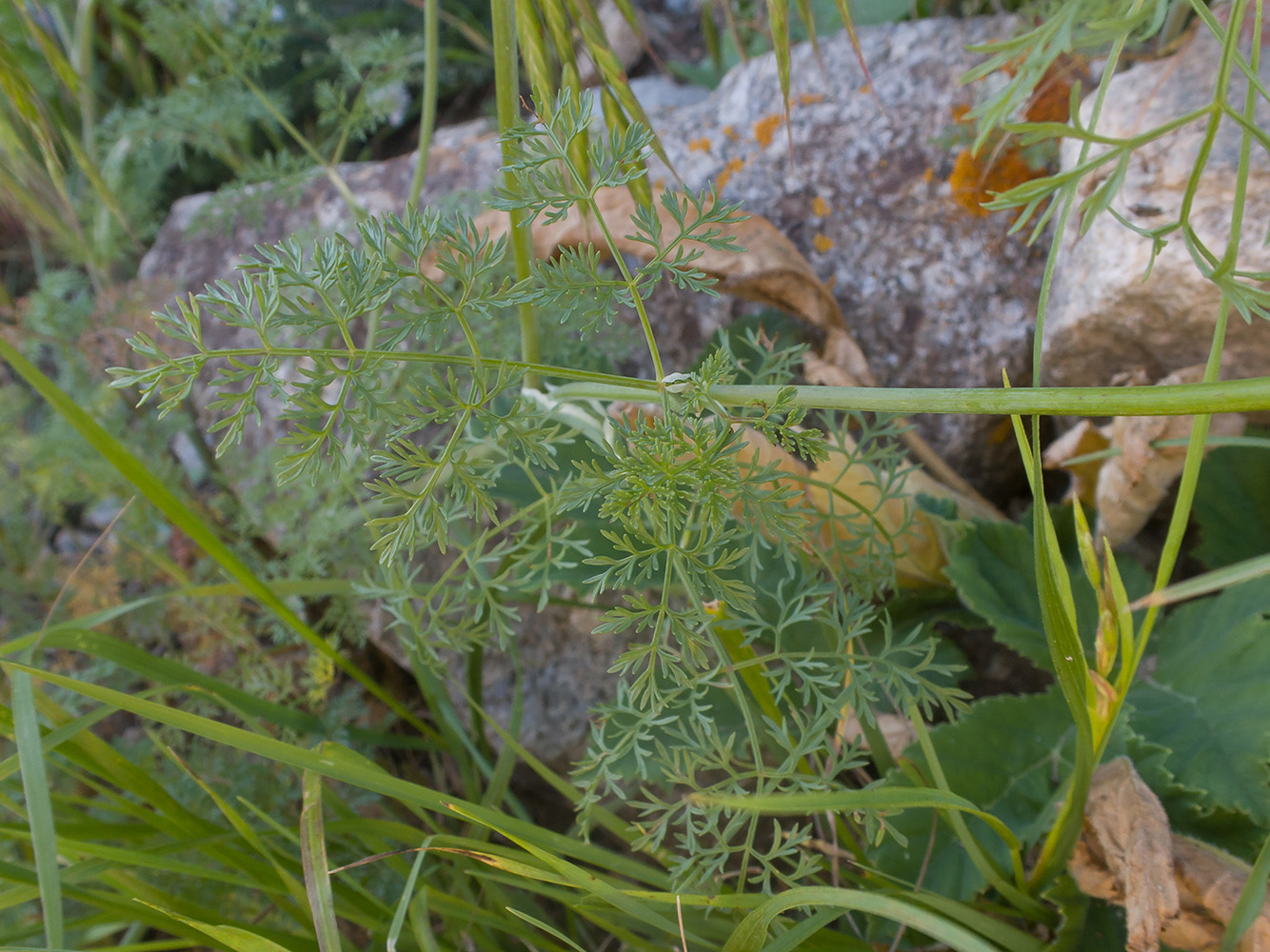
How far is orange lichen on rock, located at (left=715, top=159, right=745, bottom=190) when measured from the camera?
1.23 m

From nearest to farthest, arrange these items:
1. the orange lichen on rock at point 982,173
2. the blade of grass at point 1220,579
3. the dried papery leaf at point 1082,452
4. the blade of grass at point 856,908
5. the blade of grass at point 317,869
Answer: the blade of grass at point 1220,579 < the blade of grass at point 856,908 < the blade of grass at point 317,869 < the dried papery leaf at point 1082,452 < the orange lichen on rock at point 982,173

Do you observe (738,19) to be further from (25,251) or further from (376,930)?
(25,251)

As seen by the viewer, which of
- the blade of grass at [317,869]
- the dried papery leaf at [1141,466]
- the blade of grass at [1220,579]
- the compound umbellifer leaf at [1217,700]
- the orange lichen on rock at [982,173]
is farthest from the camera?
the orange lichen on rock at [982,173]

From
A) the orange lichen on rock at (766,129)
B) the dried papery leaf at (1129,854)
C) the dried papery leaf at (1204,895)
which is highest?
the orange lichen on rock at (766,129)

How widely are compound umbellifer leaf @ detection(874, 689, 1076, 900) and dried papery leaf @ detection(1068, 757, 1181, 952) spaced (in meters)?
0.07

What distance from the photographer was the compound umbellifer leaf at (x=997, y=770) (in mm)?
753

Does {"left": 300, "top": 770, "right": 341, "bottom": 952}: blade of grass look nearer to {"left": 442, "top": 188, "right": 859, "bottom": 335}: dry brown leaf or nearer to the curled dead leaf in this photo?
the curled dead leaf

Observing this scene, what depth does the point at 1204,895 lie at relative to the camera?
2.15 ft

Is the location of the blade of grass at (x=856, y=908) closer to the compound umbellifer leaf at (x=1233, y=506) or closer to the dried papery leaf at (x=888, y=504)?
the dried papery leaf at (x=888, y=504)

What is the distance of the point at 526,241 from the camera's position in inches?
28.0

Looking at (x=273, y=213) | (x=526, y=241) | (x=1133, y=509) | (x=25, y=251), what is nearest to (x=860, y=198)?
(x=1133, y=509)

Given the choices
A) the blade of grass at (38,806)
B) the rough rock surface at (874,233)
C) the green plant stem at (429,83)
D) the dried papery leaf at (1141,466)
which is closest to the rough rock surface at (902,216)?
the rough rock surface at (874,233)

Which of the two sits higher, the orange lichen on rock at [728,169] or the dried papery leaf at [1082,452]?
the orange lichen on rock at [728,169]

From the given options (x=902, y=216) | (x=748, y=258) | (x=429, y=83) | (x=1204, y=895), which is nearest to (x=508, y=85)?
(x=429, y=83)
